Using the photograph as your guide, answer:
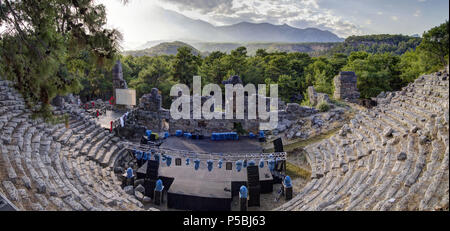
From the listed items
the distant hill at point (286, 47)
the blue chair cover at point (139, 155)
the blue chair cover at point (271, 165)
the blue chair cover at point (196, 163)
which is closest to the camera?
the blue chair cover at point (196, 163)

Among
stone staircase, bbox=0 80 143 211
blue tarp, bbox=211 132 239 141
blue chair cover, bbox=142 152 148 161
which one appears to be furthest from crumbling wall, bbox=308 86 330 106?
stone staircase, bbox=0 80 143 211

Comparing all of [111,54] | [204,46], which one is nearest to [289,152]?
[111,54]

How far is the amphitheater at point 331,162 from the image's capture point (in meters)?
6.57

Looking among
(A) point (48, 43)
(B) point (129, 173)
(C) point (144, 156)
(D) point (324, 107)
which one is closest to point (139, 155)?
(C) point (144, 156)

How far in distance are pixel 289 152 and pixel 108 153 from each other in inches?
357

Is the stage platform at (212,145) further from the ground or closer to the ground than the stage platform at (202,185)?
further from the ground

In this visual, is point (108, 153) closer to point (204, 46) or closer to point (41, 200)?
point (41, 200)

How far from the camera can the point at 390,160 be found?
332 inches

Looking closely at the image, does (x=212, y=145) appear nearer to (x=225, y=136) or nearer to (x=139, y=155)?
(x=225, y=136)

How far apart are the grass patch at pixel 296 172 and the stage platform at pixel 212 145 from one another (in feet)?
5.93

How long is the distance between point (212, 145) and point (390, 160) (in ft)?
29.2

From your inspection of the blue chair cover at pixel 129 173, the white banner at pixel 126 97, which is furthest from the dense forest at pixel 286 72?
the blue chair cover at pixel 129 173

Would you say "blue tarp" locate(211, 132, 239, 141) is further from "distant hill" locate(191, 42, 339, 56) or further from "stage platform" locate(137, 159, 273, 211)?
"distant hill" locate(191, 42, 339, 56)

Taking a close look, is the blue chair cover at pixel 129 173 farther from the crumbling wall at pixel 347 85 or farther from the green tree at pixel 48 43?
the crumbling wall at pixel 347 85
